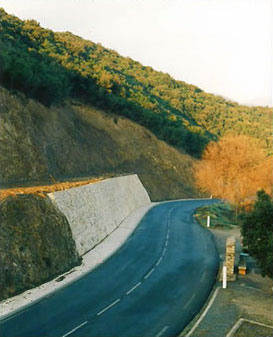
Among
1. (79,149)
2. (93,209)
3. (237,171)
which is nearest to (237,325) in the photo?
(93,209)

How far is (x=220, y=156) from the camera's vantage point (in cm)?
4241

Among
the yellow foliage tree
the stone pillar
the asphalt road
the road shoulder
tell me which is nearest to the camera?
Result: the asphalt road

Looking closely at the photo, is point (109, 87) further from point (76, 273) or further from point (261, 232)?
point (261, 232)

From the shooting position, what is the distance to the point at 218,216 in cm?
3938

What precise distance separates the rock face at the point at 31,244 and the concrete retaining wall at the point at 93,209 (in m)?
1.11

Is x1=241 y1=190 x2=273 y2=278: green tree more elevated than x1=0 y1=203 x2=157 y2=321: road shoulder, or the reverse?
x1=241 y1=190 x2=273 y2=278: green tree

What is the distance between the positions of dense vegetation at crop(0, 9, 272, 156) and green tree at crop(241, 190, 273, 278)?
26.7m

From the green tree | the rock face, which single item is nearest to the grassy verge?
the green tree

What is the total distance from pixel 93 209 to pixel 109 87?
41.6m

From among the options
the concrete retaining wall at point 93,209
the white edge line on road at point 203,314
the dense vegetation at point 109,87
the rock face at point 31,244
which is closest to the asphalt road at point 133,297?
the white edge line on road at point 203,314

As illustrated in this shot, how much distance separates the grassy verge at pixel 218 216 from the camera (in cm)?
3384

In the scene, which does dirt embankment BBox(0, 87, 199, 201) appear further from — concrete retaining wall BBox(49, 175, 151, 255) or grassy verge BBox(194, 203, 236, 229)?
grassy verge BBox(194, 203, 236, 229)

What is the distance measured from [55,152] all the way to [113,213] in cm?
1108

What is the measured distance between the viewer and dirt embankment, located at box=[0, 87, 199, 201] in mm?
29562
